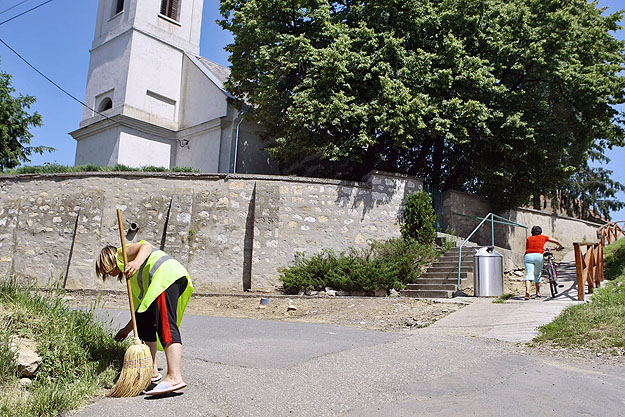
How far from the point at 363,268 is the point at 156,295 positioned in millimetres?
9957

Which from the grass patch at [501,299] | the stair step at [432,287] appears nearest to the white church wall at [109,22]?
the stair step at [432,287]

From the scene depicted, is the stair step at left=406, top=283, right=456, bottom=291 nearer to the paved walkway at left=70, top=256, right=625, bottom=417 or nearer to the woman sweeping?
the paved walkway at left=70, top=256, right=625, bottom=417

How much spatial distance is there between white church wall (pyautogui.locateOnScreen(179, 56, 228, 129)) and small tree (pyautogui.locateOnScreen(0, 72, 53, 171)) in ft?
23.1

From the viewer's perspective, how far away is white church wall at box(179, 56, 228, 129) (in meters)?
22.4

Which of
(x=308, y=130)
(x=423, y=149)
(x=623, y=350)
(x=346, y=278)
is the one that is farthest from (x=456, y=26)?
(x=623, y=350)

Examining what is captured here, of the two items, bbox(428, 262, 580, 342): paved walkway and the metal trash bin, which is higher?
the metal trash bin

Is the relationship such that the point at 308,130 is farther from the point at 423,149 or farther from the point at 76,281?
the point at 76,281

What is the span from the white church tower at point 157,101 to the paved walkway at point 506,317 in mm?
12900

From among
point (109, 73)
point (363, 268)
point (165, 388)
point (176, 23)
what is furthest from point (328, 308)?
point (176, 23)

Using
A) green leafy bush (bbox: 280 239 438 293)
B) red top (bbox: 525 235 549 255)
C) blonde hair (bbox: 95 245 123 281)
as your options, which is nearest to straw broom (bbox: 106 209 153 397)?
blonde hair (bbox: 95 245 123 281)

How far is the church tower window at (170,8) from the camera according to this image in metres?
24.9

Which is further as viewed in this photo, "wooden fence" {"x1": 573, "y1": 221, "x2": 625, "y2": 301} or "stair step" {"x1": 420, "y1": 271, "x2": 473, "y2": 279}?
"stair step" {"x1": 420, "y1": 271, "x2": 473, "y2": 279}

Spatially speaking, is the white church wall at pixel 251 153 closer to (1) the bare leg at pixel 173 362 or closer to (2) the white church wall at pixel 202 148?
(2) the white church wall at pixel 202 148

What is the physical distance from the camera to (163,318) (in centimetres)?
443
